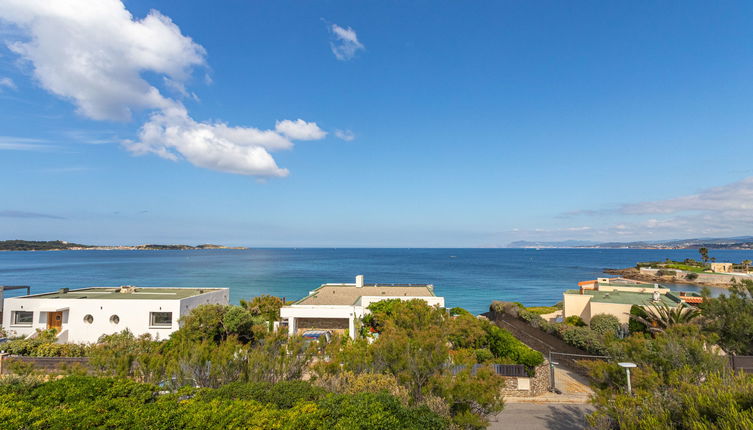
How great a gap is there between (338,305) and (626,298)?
76.1 feet

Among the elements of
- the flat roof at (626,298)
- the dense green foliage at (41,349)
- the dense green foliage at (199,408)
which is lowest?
Result: the dense green foliage at (41,349)

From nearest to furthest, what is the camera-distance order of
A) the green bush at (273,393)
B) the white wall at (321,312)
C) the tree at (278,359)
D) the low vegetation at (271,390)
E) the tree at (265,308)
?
the low vegetation at (271,390), the green bush at (273,393), the tree at (278,359), the white wall at (321,312), the tree at (265,308)

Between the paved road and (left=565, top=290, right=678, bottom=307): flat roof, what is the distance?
15435mm

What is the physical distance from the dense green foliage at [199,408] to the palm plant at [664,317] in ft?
65.7

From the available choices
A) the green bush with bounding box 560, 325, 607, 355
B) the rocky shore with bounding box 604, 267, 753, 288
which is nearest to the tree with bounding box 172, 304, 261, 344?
the green bush with bounding box 560, 325, 607, 355

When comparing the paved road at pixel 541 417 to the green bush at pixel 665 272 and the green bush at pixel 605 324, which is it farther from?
the green bush at pixel 665 272

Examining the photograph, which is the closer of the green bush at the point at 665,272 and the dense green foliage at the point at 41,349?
the dense green foliage at the point at 41,349

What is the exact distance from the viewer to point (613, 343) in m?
13.6

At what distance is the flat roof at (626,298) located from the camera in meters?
27.2

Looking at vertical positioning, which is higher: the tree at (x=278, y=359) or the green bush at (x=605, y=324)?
the tree at (x=278, y=359)

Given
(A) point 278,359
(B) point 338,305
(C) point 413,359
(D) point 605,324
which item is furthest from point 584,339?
(A) point 278,359

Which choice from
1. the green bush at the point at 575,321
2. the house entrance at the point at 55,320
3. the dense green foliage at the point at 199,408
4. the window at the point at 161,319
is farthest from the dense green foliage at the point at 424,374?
the house entrance at the point at 55,320

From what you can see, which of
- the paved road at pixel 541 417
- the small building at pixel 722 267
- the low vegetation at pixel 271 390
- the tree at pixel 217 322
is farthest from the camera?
the small building at pixel 722 267

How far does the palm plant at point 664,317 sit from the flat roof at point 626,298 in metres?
2.47
